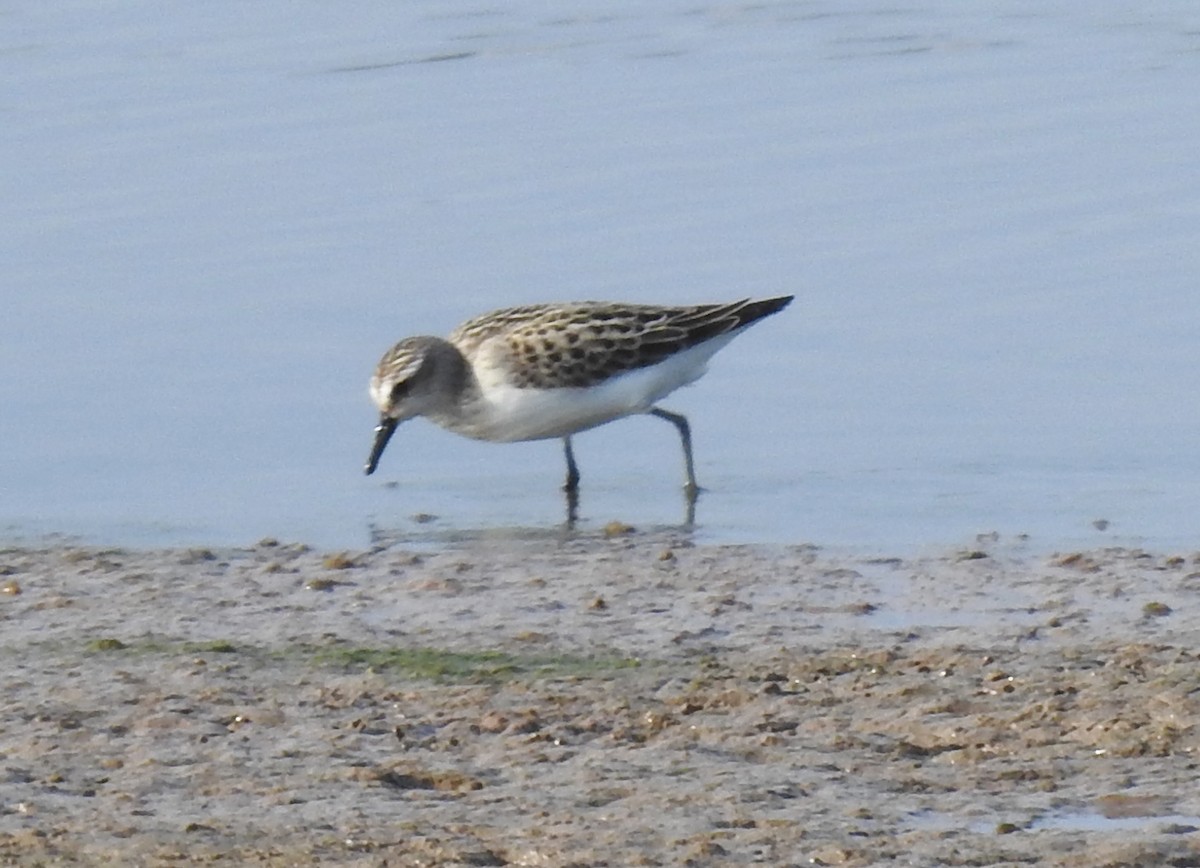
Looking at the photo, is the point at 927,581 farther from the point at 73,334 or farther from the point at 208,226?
the point at 208,226

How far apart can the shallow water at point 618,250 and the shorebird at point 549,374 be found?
25 cm

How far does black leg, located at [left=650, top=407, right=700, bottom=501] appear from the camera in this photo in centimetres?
919

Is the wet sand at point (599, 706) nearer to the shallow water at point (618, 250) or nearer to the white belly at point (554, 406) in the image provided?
the shallow water at point (618, 250)

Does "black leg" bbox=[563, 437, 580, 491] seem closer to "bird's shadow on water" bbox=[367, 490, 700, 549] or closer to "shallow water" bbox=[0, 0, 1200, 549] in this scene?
"shallow water" bbox=[0, 0, 1200, 549]

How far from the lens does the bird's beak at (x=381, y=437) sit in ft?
30.4

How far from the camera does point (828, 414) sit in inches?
391

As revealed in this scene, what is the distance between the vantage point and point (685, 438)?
368 inches

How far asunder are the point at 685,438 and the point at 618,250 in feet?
10.1

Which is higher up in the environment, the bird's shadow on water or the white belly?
the white belly

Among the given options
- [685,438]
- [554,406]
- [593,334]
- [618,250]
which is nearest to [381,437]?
[554,406]

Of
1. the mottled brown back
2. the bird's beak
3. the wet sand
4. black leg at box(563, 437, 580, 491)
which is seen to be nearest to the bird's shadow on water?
the wet sand

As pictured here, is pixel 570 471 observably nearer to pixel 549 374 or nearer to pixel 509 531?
pixel 549 374

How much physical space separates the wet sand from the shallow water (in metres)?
0.85

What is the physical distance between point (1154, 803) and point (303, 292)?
7287mm
